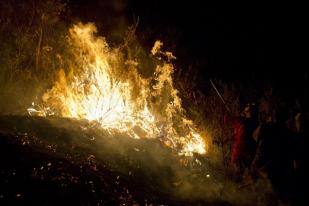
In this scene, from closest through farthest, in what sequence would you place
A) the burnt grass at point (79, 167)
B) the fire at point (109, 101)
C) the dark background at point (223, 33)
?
the burnt grass at point (79, 167)
the fire at point (109, 101)
the dark background at point (223, 33)

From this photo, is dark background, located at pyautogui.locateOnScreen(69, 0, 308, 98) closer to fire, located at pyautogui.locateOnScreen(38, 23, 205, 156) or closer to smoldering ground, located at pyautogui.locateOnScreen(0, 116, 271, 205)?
fire, located at pyautogui.locateOnScreen(38, 23, 205, 156)

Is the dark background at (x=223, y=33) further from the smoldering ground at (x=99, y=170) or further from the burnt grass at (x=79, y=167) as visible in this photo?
the burnt grass at (x=79, y=167)

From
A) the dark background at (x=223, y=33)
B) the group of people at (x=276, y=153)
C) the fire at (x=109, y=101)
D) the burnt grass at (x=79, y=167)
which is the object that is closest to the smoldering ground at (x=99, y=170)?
the burnt grass at (x=79, y=167)

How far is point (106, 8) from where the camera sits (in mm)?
13961

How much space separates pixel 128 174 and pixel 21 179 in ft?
6.69

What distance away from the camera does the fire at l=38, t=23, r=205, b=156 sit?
7.63 metres

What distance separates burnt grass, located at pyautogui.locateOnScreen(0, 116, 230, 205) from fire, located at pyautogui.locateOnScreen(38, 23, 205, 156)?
1.82ft

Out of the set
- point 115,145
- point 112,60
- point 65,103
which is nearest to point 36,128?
point 115,145

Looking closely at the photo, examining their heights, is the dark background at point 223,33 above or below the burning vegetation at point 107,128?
above

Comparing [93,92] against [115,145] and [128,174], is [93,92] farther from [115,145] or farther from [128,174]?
[128,174]

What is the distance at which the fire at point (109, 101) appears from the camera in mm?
7629

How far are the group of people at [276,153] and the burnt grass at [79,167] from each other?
3.01ft

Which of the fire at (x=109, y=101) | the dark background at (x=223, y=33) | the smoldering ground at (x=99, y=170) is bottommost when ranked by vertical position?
the smoldering ground at (x=99, y=170)

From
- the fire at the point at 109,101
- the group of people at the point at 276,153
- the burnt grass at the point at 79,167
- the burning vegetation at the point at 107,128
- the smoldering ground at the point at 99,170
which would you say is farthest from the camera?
the fire at the point at 109,101
